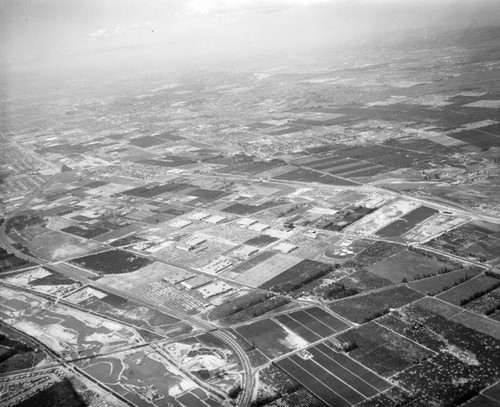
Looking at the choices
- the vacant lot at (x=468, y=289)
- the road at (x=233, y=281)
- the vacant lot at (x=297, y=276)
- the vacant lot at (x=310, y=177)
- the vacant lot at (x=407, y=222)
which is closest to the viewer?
the road at (x=233, y=281)

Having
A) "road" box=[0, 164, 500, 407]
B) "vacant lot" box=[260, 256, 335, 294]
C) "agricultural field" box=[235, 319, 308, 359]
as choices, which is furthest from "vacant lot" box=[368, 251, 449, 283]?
"agricultural field" box=[235, 319, 308, 359]

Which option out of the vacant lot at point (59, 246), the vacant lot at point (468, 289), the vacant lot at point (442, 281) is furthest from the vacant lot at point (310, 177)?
the vacant lot at point (468, 289)

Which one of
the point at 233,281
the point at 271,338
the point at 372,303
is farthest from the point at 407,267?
the point at 233,281

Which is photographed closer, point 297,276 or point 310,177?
point 297,276

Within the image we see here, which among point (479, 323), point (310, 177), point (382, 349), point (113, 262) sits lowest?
point (382, 349)

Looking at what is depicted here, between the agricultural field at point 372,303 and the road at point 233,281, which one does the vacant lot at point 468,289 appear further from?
the road at point 233,281

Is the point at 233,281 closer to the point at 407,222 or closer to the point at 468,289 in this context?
the point at 468,289

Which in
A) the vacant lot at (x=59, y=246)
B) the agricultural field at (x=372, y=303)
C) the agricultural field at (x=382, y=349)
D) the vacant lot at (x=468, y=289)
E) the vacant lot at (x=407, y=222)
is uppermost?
the vacant lot at (x=59, y=246)

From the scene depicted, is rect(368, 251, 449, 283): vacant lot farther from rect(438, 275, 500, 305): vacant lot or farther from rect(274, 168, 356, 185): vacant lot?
rect(274, 168, 356, 185): vacant lot
